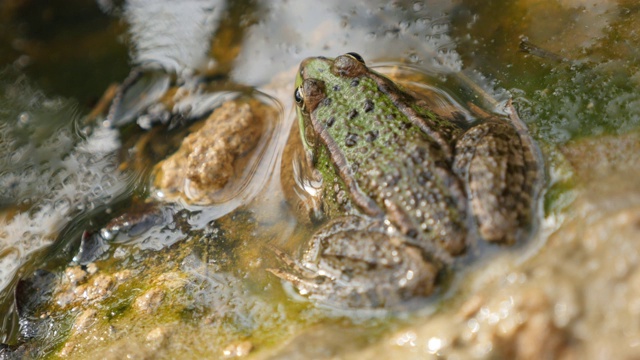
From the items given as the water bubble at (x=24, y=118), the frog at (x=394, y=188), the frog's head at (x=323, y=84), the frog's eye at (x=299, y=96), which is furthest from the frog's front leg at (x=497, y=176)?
the water bubble at (x=24, y=118)

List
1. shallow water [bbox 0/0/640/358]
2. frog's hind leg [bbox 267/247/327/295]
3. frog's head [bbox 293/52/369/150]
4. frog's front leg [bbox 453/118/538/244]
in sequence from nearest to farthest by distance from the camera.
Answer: frog's front leg [bbox 453/118/538/244]
frog's hind leg [bbox 267/247/327/295]
shallow water [bbox 0/0/640/358]
frog's head [bbox 293/52/369/150]

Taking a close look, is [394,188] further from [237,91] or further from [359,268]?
[237,91]

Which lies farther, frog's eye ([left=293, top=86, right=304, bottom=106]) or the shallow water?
frog's eye ([left=293, top=86, right=304, bottom=106])

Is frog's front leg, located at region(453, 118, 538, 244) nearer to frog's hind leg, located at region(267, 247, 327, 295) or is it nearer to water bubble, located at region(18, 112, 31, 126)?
A: frog's hind leg, located at region(267, 247, 327, 295)

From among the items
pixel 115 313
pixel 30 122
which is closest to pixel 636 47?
pixel 115 313

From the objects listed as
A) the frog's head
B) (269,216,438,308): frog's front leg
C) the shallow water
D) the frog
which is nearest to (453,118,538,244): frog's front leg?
the frog

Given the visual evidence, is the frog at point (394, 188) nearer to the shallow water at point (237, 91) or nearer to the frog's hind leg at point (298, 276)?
the frog's hind leg at point (298, 276)
